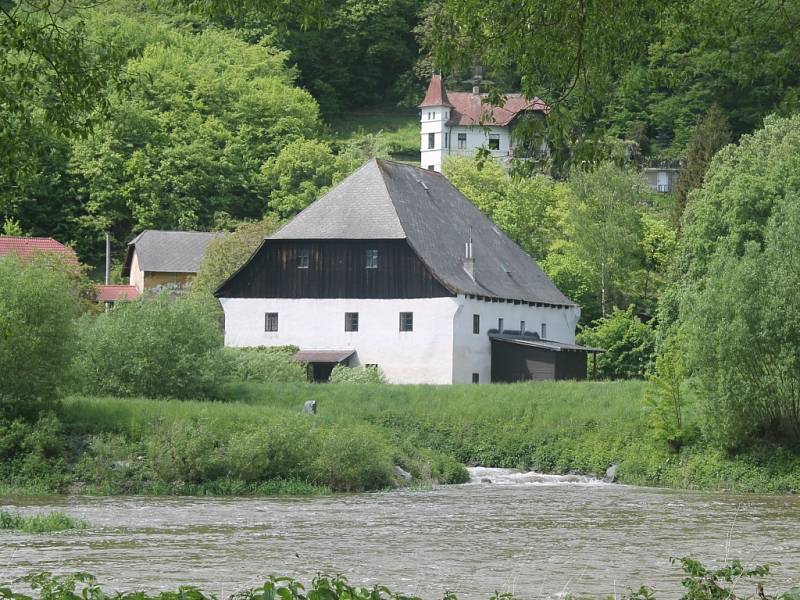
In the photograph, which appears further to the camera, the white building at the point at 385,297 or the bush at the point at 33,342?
the white building at the point at 385,297

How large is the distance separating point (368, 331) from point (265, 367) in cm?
554

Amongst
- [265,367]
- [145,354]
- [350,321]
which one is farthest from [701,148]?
[145,354]

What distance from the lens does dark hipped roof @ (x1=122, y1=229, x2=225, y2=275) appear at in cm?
7200

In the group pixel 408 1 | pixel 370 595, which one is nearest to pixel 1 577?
pixel 370 595

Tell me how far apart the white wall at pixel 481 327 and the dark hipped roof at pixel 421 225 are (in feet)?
1.57

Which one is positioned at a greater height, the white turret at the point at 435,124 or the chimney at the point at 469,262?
the white turret at the point at 435,124

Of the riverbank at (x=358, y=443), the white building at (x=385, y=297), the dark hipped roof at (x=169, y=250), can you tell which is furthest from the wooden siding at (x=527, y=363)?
the dark hipped roof at (x=169, y=250)

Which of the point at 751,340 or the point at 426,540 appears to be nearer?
the point at 426,540

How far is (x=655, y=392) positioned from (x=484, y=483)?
589 centimetres

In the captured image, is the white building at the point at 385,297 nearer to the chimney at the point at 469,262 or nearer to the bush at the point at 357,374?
the chimney at the point at 469,262

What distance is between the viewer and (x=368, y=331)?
51.7 m

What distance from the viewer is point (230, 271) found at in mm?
61219

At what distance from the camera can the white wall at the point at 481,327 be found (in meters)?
50.4

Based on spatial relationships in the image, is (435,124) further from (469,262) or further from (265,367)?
(265,367)
